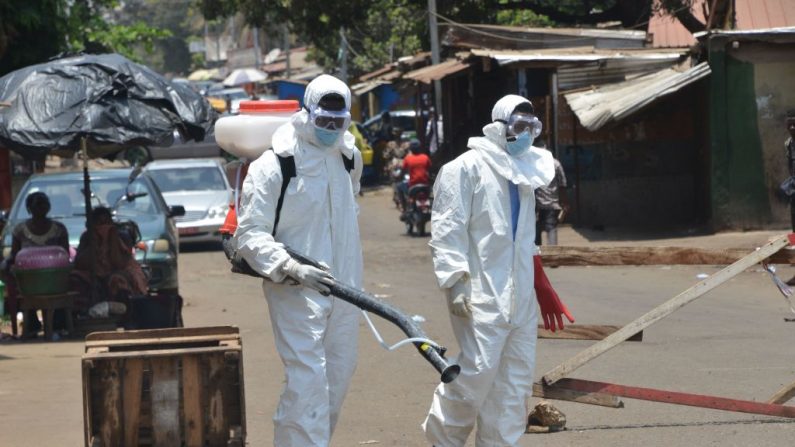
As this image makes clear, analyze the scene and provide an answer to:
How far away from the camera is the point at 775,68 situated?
17125 millimetres

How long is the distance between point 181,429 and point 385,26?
1515 inches

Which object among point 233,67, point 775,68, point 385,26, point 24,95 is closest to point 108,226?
point 24,95

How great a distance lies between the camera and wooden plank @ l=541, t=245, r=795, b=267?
6.90 metres

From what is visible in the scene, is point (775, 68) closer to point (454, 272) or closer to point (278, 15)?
point (454, 272)

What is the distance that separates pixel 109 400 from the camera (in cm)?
569

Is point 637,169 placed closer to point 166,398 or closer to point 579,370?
point 579,370

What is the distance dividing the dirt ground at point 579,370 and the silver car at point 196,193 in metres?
3.54

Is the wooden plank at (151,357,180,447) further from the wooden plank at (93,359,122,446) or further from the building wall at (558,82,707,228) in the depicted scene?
the building wall at (558,82,707,228)

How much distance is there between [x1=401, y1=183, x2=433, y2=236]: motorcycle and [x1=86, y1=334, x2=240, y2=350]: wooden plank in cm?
1457

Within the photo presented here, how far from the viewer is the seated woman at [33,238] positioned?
1196cm

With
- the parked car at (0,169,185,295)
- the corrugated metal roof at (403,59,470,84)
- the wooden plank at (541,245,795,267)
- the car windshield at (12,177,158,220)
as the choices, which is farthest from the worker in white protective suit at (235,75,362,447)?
the corrugated metal roof at (403,59,470,84)

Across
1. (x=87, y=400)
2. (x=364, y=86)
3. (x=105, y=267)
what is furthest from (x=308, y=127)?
(x=364, y=86)

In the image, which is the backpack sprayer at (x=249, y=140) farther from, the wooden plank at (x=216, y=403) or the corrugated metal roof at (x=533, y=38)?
the corrugated metal roof at (x=533, y=38)

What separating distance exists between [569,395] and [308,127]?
2113 mm
